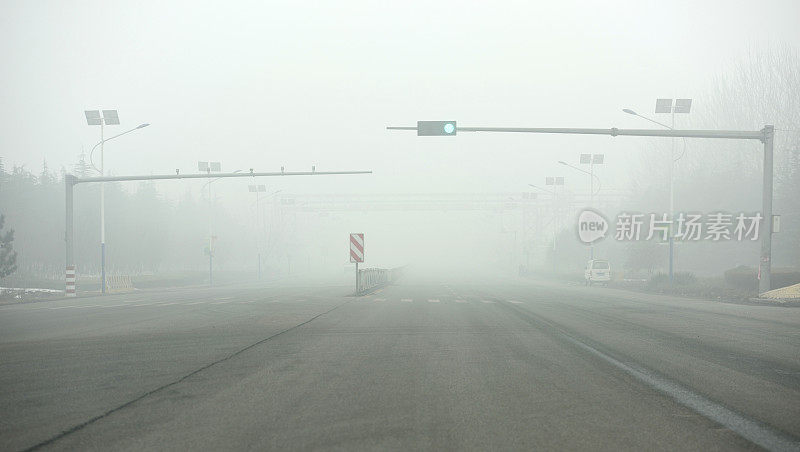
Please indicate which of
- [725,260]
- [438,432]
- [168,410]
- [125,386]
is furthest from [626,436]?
[725,260]

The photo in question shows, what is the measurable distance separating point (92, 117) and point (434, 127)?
91.0ft

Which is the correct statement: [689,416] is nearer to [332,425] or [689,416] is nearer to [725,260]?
[332,425]

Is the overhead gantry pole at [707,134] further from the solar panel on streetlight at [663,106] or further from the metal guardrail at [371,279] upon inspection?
the solar panel on streetlight at [663,106]

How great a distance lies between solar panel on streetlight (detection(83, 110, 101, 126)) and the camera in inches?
1669

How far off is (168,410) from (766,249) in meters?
26.4

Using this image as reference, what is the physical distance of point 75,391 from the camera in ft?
23.4

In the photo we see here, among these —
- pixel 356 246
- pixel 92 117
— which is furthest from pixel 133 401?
pixel 92 117

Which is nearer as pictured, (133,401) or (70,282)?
(133,401)

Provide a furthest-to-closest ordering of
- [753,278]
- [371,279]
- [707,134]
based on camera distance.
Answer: [371,279]
[753,278]
[707,134]

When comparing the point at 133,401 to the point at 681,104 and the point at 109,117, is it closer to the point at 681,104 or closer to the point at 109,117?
the point at 109,117

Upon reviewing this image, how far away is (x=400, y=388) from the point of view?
288 inches

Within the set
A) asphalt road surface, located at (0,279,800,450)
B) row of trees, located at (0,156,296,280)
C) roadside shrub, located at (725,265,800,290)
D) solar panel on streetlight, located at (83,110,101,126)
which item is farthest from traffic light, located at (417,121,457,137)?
row of trees, located at (0,156,296,280)

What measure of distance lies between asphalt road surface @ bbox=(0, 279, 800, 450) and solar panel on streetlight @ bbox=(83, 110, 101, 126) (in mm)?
31933

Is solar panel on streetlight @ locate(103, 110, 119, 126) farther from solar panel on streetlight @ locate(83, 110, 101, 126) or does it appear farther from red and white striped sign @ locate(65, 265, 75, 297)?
red and white striped sign @ locate(65, 265, 75, 297)
